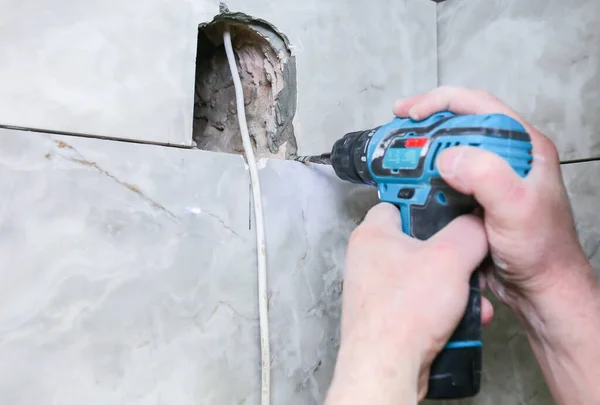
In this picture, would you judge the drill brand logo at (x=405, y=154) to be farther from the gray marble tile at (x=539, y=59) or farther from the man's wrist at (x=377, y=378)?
the gray marble tile at (x=539, y=59)

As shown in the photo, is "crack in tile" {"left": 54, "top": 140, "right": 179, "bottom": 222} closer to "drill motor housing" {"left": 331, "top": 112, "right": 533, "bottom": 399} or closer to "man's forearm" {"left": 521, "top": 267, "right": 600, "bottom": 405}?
"drill motor housing" {"left": 331, "top": 112, "right": 533, "bottom": 399}

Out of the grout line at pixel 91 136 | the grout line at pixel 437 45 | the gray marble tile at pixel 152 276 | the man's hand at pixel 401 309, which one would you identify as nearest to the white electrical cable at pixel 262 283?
the gray marble tile at pixel 152 276

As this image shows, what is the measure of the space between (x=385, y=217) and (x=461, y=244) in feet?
0.39

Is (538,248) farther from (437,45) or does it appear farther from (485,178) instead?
(437,45)

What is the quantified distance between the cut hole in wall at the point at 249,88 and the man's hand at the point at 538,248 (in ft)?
0.91

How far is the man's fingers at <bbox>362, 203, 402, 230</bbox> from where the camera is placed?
0.68 m

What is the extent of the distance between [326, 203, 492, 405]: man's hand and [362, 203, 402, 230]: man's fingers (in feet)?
0.10

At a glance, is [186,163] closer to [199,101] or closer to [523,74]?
[199,101]

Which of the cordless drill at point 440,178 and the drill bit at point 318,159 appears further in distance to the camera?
the drill bit at point 318,159

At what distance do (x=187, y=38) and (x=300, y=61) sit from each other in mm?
232

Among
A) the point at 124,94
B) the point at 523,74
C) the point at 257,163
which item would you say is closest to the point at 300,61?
the point at 257,163

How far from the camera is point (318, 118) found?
0.97 meters

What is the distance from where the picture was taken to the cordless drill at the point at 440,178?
1.96 feet

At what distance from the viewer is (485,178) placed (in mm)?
567
